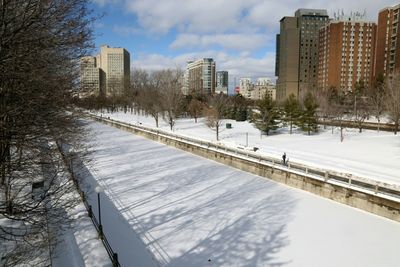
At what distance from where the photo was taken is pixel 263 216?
15969 mm

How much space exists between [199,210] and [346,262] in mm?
7345

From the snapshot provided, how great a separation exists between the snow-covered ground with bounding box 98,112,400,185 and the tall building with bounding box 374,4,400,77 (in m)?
52.6

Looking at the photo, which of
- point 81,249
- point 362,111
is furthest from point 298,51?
point 81,249

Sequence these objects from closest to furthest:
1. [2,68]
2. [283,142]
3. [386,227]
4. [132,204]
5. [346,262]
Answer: [2,68]
[346,262]
[386,227]
[132,204]
[283,142]

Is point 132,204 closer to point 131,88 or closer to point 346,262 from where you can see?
point 346,262

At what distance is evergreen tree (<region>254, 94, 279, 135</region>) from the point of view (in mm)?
41031

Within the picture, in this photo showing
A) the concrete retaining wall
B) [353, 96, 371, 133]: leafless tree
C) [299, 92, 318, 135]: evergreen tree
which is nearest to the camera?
the concrete retaining wall

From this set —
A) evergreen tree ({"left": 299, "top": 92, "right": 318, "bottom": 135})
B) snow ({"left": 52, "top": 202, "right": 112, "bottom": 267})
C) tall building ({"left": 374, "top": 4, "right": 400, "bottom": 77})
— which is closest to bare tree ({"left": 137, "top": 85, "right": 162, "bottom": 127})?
evergreen tree ({"left": 299, "top": 92, "right": 318, "bottom": 135})

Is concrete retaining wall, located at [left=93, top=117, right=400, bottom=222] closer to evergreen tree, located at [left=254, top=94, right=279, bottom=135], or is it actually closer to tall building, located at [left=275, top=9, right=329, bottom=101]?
evergreen tree, located at [left=254, top=94, right=279, bottom=135]

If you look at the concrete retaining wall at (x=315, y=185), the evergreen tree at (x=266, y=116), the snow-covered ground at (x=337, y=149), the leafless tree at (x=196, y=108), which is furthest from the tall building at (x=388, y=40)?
the concrete retaining wall at (x=315, y=185)

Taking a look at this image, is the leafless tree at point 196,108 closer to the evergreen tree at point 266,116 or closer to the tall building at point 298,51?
the evergreen tree at point 266,116

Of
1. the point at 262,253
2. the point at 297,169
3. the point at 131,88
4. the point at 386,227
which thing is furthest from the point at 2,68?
the point at 131,88

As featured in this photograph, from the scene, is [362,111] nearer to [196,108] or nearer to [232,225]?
[196,108]

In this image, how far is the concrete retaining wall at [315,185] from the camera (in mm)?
15235
